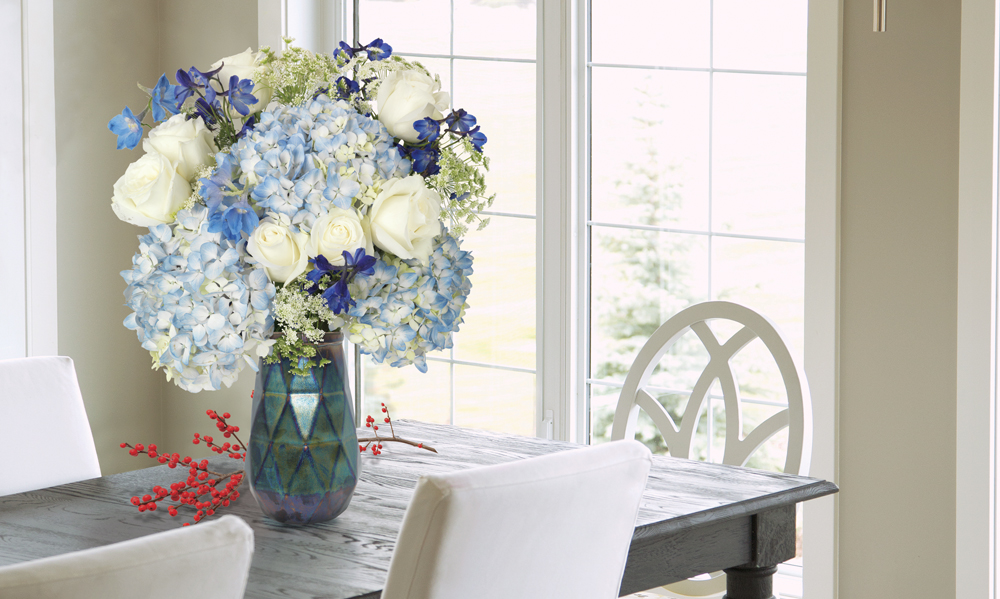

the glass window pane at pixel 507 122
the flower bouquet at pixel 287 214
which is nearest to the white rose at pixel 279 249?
the flower bouquet at pixel 287 214

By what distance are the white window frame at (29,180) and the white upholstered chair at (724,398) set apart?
6.75ft

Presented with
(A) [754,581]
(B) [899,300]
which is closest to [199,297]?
(A) [754,581]

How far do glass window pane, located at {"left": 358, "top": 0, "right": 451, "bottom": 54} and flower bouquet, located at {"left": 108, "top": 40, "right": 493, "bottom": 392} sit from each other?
1.87 meters

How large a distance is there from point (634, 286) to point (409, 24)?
1.12 m

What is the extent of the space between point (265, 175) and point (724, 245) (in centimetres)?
167

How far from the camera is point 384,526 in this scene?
1.48 metres

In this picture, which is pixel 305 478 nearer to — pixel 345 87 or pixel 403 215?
pixel 403 215

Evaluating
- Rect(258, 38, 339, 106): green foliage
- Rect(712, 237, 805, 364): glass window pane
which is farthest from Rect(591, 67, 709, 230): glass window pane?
Rect(258, 38, 339, 106): green foliage

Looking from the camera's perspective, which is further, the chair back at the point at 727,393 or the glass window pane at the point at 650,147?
the glass window pane at the point at 650,147

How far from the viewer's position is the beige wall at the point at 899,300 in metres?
2.35

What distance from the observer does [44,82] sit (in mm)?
3375

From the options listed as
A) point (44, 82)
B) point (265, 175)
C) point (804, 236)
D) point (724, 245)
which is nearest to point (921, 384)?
point (804, 236)

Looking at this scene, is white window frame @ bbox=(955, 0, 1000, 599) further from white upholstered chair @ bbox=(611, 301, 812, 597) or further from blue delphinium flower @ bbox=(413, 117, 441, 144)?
blue delphinium flower @ bbox=(413, 117, 441, 144)

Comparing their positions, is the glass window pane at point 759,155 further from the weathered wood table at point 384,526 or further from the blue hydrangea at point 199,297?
the blue hydrangea at point 199,297
